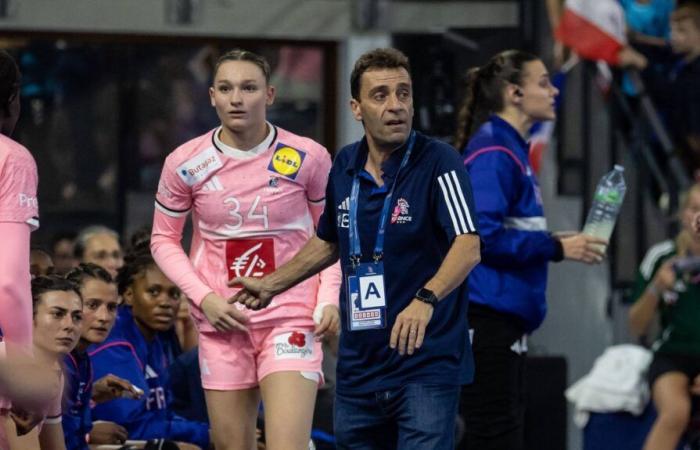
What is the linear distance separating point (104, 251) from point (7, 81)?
3.92 m

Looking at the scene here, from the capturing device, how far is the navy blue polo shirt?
5359 millimetres

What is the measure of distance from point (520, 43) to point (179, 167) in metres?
6.29

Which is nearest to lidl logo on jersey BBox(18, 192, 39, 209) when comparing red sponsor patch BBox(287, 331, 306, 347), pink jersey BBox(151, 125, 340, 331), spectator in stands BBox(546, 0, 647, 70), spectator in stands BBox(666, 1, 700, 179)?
pink jersey BBox(151, 125, 340, 331)

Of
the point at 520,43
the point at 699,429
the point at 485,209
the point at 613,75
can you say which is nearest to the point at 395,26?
the point at 520,43

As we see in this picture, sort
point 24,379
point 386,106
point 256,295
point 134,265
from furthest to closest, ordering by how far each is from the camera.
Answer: point 134,265 → point 256,295 → point 386,106 → point 24,379

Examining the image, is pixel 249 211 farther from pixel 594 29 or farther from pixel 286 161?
pixel 594 29

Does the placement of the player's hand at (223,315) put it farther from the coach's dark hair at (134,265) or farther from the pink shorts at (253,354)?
the coach's dark hair at (134,265)

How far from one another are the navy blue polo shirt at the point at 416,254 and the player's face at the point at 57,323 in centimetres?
109

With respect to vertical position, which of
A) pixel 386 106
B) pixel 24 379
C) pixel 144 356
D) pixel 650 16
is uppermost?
pixel 650 16

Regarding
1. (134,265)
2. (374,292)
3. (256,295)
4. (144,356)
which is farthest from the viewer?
(134,265)

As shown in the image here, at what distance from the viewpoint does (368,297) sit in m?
5.37

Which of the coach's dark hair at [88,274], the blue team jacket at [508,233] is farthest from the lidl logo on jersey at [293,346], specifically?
the coach's dark hair at [88,274]

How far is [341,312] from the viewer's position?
560 centimetres

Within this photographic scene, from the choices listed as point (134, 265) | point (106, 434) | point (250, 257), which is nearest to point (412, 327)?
point (250, 257)
